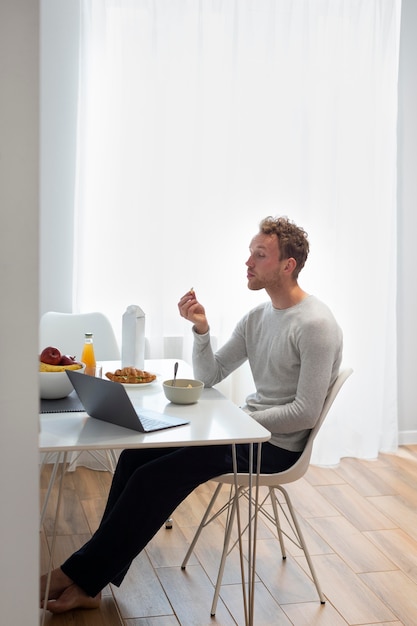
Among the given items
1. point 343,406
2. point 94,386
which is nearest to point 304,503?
point 343,406

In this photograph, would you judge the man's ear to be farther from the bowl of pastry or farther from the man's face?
the bowl of pastry

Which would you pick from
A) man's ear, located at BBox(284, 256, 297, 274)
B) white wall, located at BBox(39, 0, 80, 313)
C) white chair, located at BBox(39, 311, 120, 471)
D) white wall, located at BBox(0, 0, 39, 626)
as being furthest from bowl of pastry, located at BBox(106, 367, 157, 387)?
white wall, located at BBox(0, 0, 39, 626)

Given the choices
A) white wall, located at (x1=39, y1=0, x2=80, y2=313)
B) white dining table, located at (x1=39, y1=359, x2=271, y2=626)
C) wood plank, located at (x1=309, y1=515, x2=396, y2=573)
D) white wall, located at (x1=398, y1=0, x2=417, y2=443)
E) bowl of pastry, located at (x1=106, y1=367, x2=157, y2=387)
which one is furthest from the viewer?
white wall, located at (x1=398, y1=0, x2=417, y2=443)

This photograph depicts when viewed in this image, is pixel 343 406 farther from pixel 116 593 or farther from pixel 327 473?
→ pixel 116 593

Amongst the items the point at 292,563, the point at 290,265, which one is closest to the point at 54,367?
the point at 290,265

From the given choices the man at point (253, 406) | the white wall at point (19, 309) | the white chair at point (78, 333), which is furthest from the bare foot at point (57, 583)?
the white wall at point (19, 309)

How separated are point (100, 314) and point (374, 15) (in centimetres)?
207

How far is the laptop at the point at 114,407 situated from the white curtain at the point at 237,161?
169 cm

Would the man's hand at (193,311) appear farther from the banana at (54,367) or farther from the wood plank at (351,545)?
the wood plank at (351,545)

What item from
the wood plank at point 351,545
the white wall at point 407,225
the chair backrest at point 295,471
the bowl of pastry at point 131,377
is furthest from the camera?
the white wall at point 407,225

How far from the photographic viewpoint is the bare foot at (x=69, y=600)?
2164mm

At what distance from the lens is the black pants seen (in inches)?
82.1

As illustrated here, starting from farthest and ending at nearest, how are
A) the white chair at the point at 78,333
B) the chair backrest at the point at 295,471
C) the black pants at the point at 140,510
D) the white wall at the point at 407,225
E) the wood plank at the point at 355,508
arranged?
the white wall at the point at 407,225, the white chair at the point at 78,333, the wood plank at the point at 355,508, the chair backrest at the point at 295,471, the black pants at the point at 140,510

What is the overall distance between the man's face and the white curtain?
1.24 m
